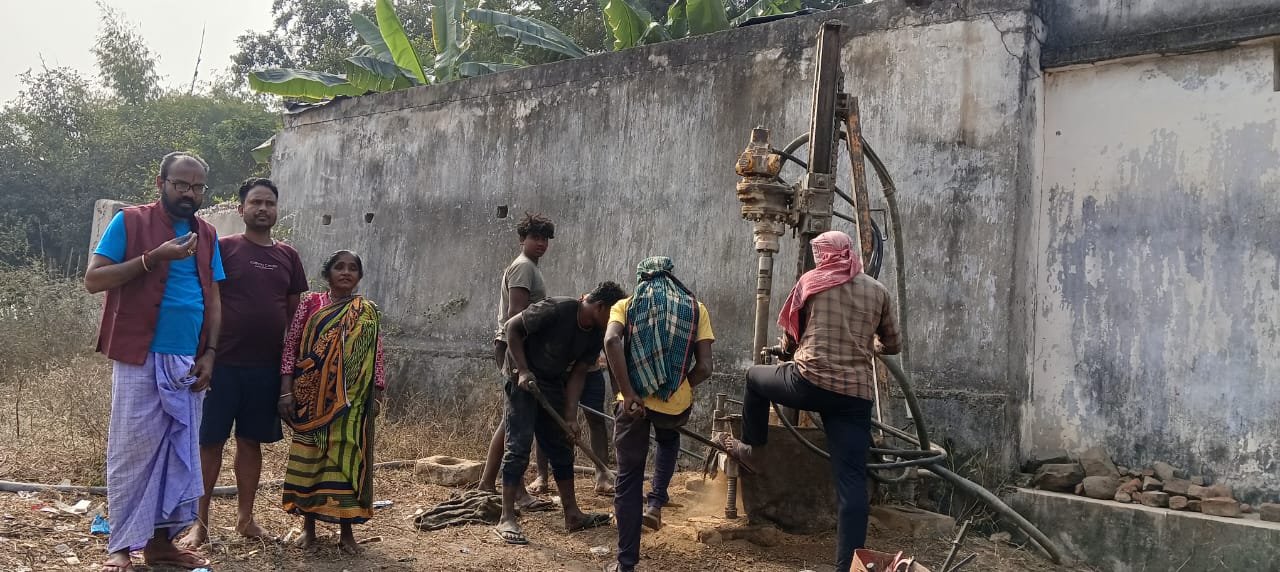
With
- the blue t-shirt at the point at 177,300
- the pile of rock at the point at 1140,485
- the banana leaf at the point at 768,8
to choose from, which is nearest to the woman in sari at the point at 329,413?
the blue t-shirt at the point at 177,300

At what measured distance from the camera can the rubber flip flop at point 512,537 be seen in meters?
5.07

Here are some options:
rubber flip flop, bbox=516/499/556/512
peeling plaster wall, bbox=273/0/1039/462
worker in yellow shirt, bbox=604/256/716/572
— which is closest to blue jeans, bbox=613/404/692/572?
worker in yellow shirt, bbox=604/256/716/572

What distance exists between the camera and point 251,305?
187 inches

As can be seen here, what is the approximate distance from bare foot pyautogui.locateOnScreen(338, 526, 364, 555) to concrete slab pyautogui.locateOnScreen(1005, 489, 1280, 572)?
3951 millimetres

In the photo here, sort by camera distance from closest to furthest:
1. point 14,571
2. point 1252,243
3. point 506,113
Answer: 1. point 14,571
2. point 1252,243
3. point 506,113

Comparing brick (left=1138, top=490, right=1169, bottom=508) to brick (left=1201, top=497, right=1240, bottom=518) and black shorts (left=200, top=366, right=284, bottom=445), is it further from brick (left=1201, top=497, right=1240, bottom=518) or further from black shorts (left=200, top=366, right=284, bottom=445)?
black shorts (left=200, top=366, right=284, bottom=445)

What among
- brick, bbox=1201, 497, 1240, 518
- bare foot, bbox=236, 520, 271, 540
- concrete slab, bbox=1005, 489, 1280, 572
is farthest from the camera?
brick, bbox=1201, 497, 1240, 518

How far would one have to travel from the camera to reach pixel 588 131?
340 inches

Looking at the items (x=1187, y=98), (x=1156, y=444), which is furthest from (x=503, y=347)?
(x=1187, y=98)

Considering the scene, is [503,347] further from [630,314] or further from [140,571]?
[140,571]

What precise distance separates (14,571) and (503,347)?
2687 mm

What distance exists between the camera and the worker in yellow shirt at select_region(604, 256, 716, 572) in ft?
14.4

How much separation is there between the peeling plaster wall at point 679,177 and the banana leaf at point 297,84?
0.59 metres

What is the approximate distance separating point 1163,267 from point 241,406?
5.50 m
